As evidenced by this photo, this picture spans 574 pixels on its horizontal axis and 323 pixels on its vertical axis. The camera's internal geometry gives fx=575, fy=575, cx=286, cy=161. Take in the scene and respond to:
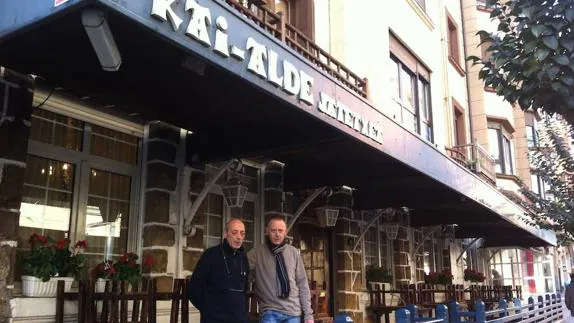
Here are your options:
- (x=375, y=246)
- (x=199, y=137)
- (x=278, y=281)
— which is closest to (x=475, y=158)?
(x=375, y=246)

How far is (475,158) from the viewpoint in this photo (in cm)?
1462

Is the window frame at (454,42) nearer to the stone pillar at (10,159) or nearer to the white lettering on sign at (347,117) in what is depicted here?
the white lettering on sign at (347,117)

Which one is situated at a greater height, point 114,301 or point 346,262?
point 346,262

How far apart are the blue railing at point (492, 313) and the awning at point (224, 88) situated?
72.3 inches

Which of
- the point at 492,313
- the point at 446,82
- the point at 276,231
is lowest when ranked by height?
the point at 492,313

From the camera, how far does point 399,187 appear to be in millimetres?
9297

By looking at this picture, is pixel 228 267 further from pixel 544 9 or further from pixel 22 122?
pixel 544 9

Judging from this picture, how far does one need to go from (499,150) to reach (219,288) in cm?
1774

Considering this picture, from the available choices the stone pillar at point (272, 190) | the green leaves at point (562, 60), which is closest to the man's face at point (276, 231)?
the green leaves at point (562, 60)

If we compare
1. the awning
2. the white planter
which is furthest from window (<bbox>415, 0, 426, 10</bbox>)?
the white planter

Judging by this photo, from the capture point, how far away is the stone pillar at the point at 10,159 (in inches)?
182

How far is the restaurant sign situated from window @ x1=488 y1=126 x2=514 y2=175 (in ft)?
49.3

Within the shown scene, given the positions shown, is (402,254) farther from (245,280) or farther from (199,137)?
(245,280)

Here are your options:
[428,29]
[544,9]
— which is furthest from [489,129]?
[544,9]
